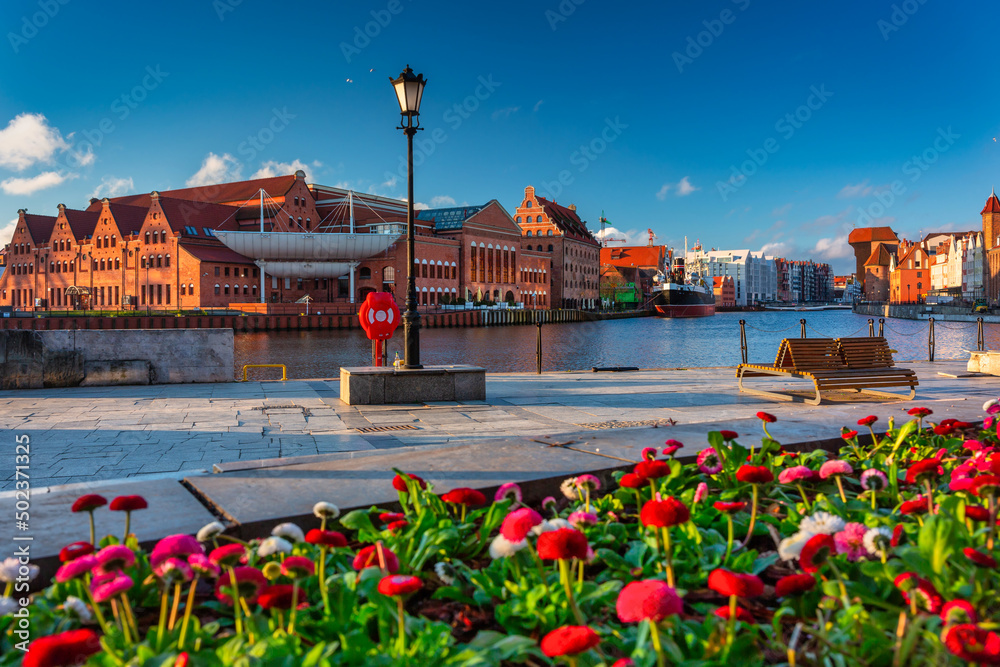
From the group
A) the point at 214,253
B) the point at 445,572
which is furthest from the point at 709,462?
the point at 214,253

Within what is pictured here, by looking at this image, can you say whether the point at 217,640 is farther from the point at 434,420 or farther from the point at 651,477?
the point at 434,420

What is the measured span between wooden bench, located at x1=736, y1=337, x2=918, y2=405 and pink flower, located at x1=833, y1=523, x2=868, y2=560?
7.59 metres

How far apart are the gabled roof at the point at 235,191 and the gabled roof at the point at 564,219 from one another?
151 feet

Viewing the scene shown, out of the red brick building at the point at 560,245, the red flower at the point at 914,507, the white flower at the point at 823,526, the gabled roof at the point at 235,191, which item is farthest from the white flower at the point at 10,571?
the red brick building at the point at 560,245

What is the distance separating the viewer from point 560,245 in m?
114

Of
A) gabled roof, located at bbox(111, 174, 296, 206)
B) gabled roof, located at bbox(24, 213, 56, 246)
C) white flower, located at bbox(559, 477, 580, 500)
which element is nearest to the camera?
white flower, located at bbox(559, 477, 580, 500)

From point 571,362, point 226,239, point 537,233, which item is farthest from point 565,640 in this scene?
point 537,233

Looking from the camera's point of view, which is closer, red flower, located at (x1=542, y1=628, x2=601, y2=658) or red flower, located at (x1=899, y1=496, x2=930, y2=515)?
red flower, located at (x1=542, y1=628, x2=601, y2=658)

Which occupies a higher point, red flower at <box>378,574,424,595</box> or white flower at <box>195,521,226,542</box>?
red flower at <box>378,574,424,595</box>

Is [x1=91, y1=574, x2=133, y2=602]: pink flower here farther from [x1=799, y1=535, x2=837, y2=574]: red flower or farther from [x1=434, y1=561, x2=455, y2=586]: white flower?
[x1=799, y1=535, x2=837, y2=574]: red flower

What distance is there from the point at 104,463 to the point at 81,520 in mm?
3064

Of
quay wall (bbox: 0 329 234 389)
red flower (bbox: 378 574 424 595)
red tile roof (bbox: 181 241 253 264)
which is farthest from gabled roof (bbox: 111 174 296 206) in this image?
red flower (bbox: 378 574 424 595)

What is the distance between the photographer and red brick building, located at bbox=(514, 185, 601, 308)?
11431 cm

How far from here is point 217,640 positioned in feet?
6.33
